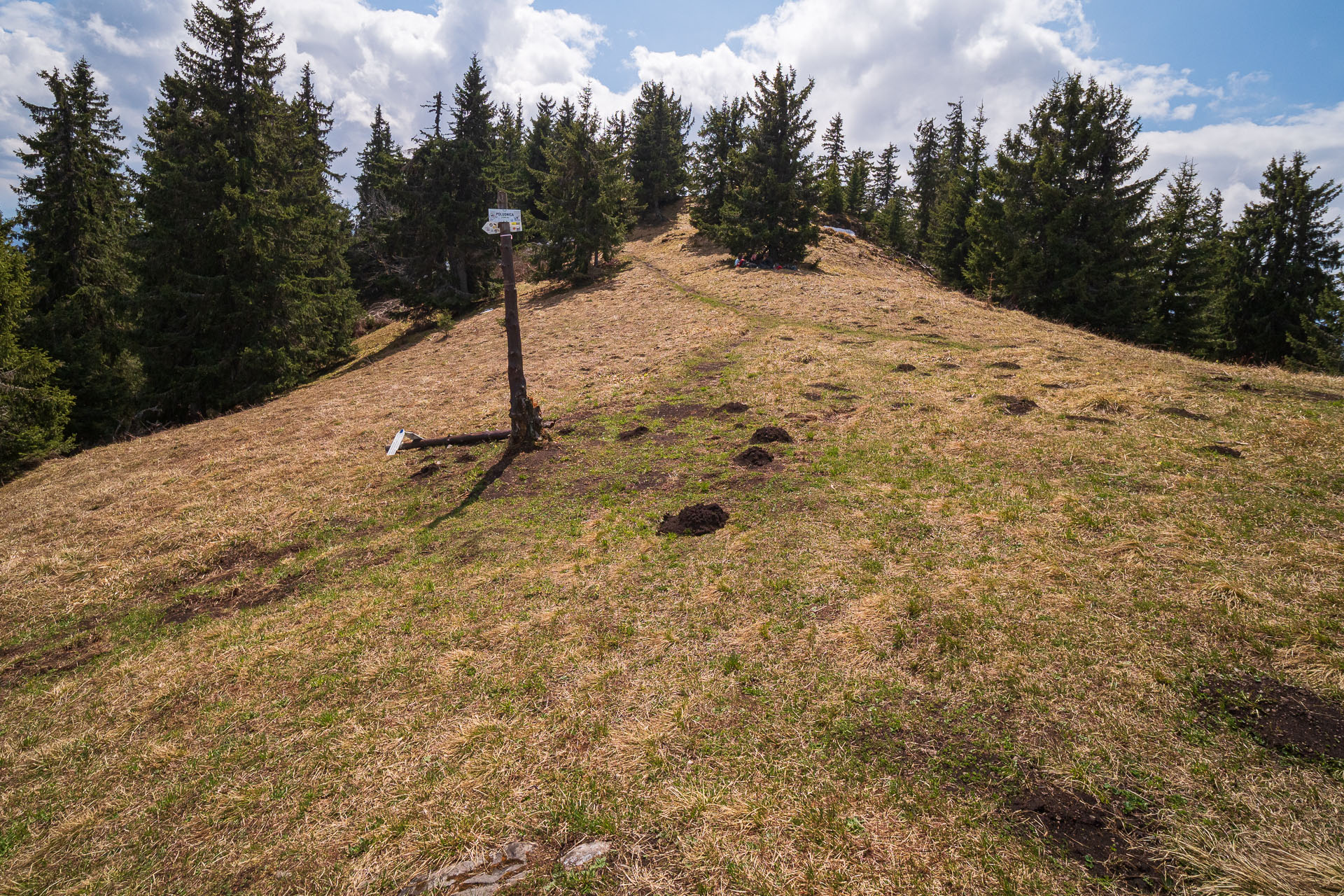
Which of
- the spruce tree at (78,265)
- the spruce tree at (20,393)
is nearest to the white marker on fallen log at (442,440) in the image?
the spruce tree at (20,393)

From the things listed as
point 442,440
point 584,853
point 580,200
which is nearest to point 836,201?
point 580,200

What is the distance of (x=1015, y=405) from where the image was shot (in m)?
11.9

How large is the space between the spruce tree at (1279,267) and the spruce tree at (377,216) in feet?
164

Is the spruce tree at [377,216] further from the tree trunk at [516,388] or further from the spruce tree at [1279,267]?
the spruce tree at [1279,267]

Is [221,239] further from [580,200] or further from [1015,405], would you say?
[1015,405]

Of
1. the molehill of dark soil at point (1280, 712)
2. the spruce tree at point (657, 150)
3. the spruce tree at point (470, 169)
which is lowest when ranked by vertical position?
the molehill of dark soil at point (1280, 712)

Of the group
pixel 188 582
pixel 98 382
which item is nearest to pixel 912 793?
pixel 188 582

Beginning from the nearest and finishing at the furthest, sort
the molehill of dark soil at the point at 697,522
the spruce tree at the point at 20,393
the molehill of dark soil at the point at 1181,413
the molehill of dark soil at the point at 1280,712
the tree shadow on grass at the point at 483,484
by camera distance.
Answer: the molehill of dark soil at the point at 1280,712
the molehill of dark soil at the point at 697,522
the molehill of dark soil at the point at 1181,413
the tree shadow on grass at the point at 483,484
the spruce tree at the point at 20,393

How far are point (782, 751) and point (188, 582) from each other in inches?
433

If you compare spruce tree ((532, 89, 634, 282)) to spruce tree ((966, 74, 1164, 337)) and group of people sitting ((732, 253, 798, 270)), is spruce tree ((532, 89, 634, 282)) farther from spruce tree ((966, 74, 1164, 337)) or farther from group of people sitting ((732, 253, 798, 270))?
spruce tree ((966, 74, 1164, 337))

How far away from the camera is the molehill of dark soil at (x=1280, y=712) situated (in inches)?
165

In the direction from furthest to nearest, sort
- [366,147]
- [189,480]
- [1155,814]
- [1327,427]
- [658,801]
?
[366,147], [189,480], [1327,427], [658,801], [1155,814]

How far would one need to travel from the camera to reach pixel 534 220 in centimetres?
3450

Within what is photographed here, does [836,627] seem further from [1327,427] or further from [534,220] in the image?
[534,220]
